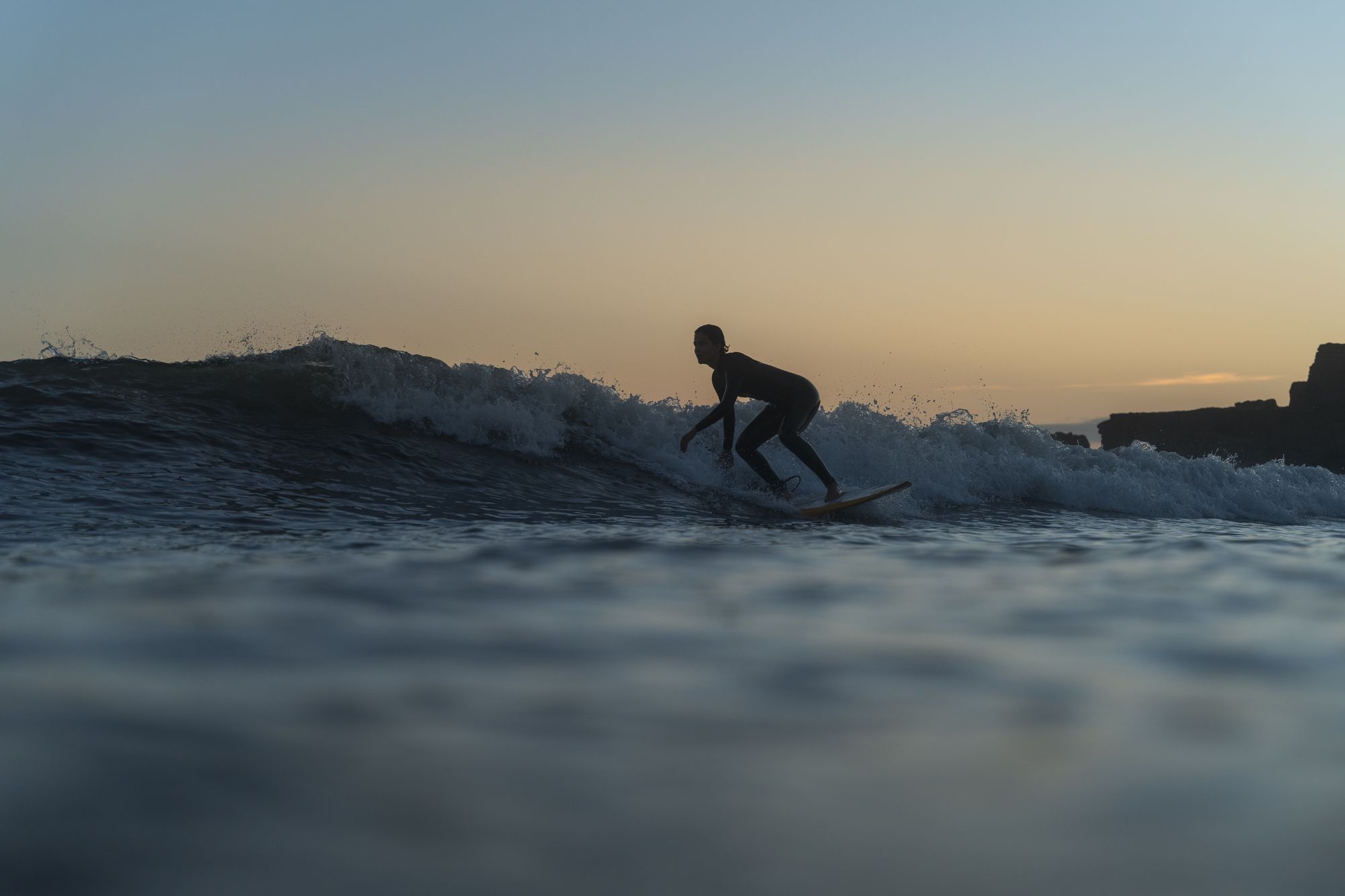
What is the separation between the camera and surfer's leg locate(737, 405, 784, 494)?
8617 mm

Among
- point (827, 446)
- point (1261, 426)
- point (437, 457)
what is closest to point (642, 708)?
point (437, 457)

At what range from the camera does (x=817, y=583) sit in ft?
13.8

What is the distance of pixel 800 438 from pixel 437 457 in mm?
3725

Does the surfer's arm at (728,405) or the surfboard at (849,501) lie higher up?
the surfer's arm at (728,405)

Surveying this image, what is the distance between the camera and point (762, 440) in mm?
8820

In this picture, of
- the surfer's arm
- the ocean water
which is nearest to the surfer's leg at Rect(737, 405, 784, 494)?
the surfer's arm

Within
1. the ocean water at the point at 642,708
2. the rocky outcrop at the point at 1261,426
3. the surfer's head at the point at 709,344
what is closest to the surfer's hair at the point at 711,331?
the surfer's head at the point at 709,344

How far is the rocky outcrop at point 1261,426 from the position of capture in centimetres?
4175

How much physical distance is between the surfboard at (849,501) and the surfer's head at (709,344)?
5.13 feet

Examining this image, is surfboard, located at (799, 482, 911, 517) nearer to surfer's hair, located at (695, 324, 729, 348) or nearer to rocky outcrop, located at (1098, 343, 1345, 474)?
surfer's hair, located at (695, 324, 729, 348)

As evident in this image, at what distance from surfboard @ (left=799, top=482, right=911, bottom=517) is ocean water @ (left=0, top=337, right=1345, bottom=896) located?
1.68m

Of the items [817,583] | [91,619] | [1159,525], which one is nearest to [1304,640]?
[817,583]

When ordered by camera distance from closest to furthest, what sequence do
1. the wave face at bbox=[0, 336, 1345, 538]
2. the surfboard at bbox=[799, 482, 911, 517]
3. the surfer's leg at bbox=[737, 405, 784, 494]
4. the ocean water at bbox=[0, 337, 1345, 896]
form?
the ocean water at bbox=[0, 337, 1345, 896] < the wave face at bbox=[0, 336, 1345, 538] < the surfboard at bbox=[799, 482, 911, 517] < the surfer's leg at bbox=[737, 405, 784, 494]

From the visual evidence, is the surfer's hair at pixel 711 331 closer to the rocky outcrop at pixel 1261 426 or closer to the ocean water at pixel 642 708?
the ocean water at pixel 642 708
